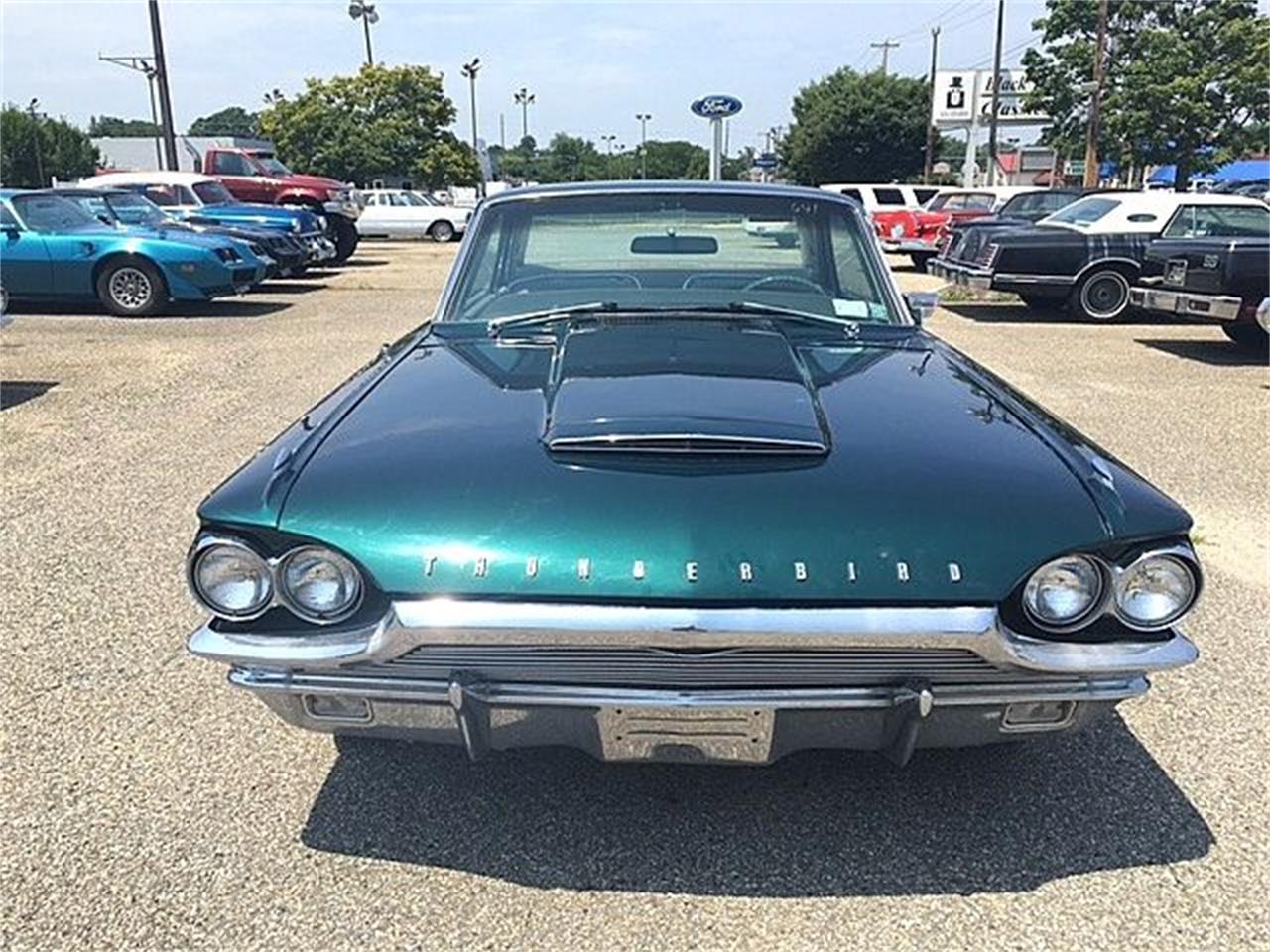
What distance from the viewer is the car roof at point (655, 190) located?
152 inches

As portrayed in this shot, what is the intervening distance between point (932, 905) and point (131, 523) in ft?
12.9

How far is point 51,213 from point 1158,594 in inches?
500

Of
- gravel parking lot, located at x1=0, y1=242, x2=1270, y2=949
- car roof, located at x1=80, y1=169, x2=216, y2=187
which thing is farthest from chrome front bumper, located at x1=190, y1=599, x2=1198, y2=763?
car roof, located at x1=80, y1=169, x2=216, y2=187

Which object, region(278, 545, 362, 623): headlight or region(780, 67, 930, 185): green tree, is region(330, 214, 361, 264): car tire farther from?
region(780, 67, 930, 185): green tree

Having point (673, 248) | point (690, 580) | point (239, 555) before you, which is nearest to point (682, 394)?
point (690, 580)

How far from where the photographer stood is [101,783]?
2.79 m

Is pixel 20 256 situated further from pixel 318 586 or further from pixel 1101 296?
pixel 1101 296

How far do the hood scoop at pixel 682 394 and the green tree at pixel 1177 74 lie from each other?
30.4 metres

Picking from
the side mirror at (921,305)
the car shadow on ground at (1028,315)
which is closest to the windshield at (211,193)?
the car shadow on ground at (1028,315)

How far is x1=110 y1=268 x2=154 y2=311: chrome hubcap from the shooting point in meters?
12.1

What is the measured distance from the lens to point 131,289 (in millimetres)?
12133

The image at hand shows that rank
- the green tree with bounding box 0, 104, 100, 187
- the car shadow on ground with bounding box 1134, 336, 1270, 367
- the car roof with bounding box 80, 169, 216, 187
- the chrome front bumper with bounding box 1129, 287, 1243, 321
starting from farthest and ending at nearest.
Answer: the green tree with bounding box 0, 104, 100, 187
the car roof with bounding box 80, 169, 216, 187
the car shadow on ground with bounding box 1134, 336, 1270, 367
the chrome front bumper with bounding box 1129, 287, 1243, 321

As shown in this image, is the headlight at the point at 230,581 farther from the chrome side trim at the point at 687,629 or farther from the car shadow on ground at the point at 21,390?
the car shadow on ground at the point at 21,390

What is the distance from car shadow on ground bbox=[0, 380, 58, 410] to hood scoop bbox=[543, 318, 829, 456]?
6.26m
